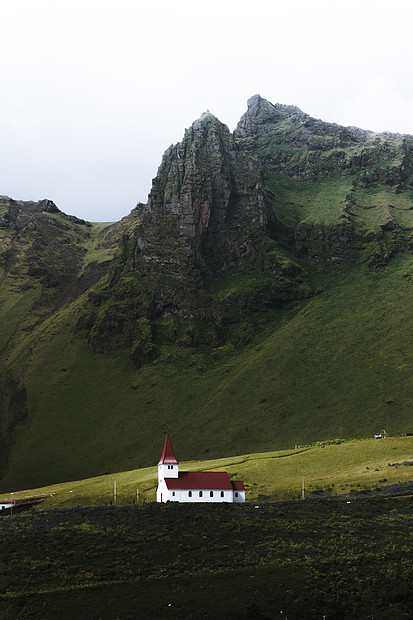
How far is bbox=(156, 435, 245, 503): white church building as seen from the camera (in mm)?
89938

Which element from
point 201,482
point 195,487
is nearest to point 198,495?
point 195,487

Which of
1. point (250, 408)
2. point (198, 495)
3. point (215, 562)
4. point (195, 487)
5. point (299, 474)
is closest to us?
point (215, 562)

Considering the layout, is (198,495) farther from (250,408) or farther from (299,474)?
(250,408)

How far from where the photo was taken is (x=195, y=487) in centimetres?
9025

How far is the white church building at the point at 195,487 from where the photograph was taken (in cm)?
8994

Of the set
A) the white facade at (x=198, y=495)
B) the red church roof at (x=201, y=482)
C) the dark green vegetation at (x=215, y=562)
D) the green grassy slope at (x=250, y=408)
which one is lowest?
the dark green vegetation at (x=215, y=562)

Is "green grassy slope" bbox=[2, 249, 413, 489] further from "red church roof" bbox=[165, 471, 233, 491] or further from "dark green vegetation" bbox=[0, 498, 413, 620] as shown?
"dark green vegetation" bbox=[0, 498, 413, 620]

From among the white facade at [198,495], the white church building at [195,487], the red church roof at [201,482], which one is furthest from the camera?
the red church roof at [201,482]

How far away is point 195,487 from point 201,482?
128cm

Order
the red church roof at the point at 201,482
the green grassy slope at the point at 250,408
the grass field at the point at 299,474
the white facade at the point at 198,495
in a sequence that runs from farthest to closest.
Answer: the green grassy slope at the point at 250,408, the grass field at the point at 299,474, the red church roof at the point at 201,482, the white facade at the point at 198,495

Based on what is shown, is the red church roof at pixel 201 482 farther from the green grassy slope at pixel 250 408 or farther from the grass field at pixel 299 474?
the green grassy slope at pixel 250 408

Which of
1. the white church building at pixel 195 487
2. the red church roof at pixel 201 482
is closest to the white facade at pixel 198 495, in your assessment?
the white church building at pixel 195 487

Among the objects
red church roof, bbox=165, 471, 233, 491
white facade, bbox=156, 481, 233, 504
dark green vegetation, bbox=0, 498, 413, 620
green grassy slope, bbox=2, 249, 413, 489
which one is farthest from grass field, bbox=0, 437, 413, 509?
green grassy slope, bbox=2, 249, 413, 489

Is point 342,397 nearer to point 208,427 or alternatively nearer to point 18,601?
point 208,427
